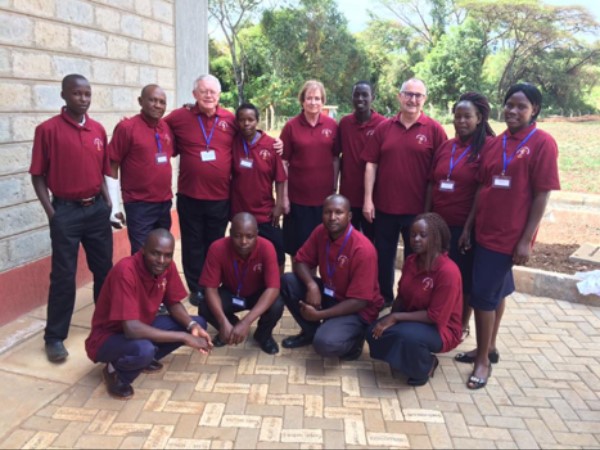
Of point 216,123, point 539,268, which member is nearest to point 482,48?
point 539,268

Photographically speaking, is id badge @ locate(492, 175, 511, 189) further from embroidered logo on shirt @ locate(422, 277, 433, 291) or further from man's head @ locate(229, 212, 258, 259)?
man's head @ locate(229, 212, 258, 259)

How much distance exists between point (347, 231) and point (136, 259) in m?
1.45

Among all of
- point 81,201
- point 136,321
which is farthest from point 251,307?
point 81,201

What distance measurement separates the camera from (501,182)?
3.19 metres

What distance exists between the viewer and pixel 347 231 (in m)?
3.66

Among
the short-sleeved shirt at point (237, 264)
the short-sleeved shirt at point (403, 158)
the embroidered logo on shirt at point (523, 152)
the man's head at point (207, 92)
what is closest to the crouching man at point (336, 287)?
the short-sleeved shirt at point (237, 264)

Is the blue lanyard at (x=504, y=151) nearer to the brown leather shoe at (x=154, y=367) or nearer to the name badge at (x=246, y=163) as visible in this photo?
the name badge at (x=246, y=163)

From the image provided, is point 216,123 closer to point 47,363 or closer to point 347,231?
point 347,231

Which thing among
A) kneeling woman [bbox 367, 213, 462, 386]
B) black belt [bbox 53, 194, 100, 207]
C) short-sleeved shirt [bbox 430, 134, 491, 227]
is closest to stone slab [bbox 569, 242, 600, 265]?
short-sleeved shirt [bbox 430, 134, 491, 227]

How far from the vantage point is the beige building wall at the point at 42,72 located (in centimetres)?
405

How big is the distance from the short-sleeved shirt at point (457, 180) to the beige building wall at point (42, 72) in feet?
10.9

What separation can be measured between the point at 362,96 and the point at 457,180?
1.11 m

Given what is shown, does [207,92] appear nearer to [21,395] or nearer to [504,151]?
[504,151]

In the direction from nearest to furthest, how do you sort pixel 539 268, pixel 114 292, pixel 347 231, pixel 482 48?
1. pixel 114 292
2. pixel 347 231
3. pixel 539 268
4. pixel 482 48
